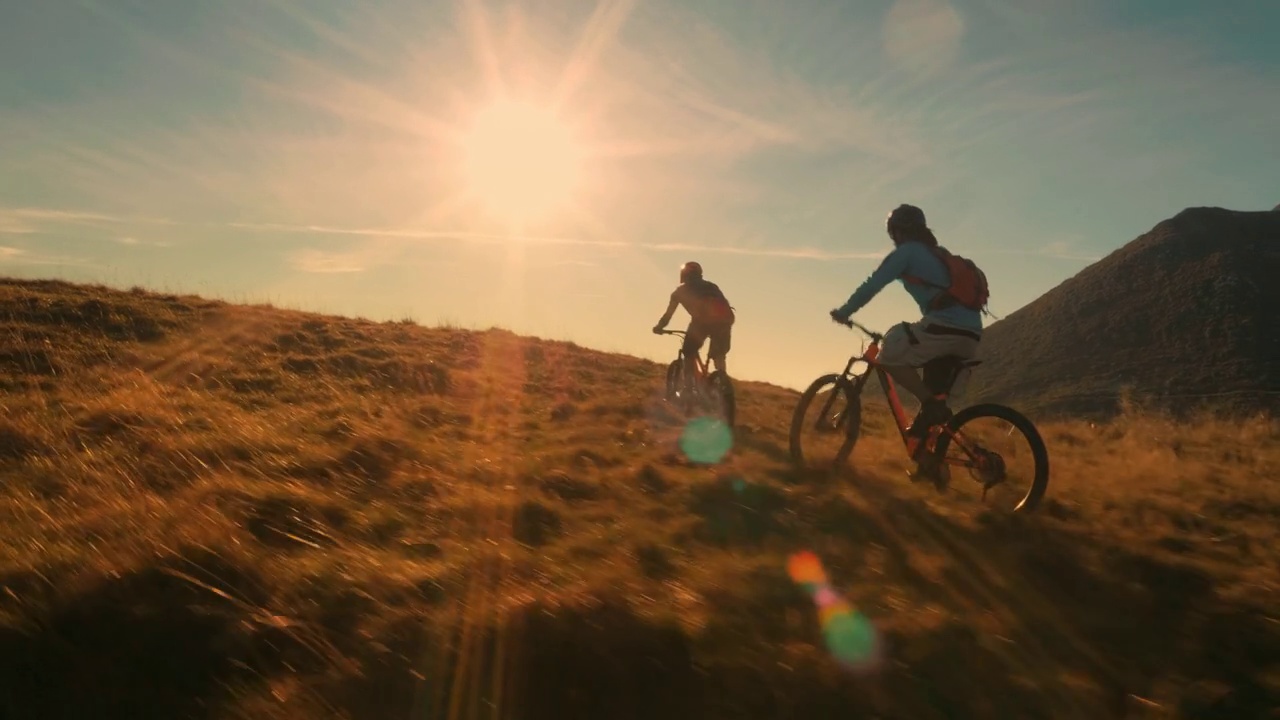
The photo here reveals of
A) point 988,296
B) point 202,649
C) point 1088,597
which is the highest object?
point 988,296

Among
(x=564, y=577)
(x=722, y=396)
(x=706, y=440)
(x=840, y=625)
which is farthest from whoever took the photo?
(x=722, y=396)

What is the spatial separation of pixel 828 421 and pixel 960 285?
2.40 metres

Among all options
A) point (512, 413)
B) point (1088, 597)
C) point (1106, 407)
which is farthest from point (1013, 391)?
point (1088, 597)

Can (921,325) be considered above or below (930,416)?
above

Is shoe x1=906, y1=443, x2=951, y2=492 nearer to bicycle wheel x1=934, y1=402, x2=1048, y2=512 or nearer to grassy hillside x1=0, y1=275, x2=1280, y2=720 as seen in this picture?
bicycle wheel x1=934, y1=402, x2=1048, y2=512

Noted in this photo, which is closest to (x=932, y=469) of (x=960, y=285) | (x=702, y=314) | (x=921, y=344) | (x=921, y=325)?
(x=921, y=344)

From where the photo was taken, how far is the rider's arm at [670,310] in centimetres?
1255

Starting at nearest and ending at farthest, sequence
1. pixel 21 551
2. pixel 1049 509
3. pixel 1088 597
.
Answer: pixel 21 551 < pixel 1088 597 < pixel 1049 509

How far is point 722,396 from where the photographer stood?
11430mm

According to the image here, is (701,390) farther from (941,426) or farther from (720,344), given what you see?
(941,426)

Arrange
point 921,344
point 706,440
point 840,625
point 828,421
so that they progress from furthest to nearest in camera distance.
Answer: point 706,440 < point 828,421 < point 921,344 < point 840,625

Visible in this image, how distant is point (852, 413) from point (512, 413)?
5222mm

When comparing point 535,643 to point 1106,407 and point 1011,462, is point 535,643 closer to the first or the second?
point 1011,462

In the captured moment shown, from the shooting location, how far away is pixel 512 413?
11.9 meters
